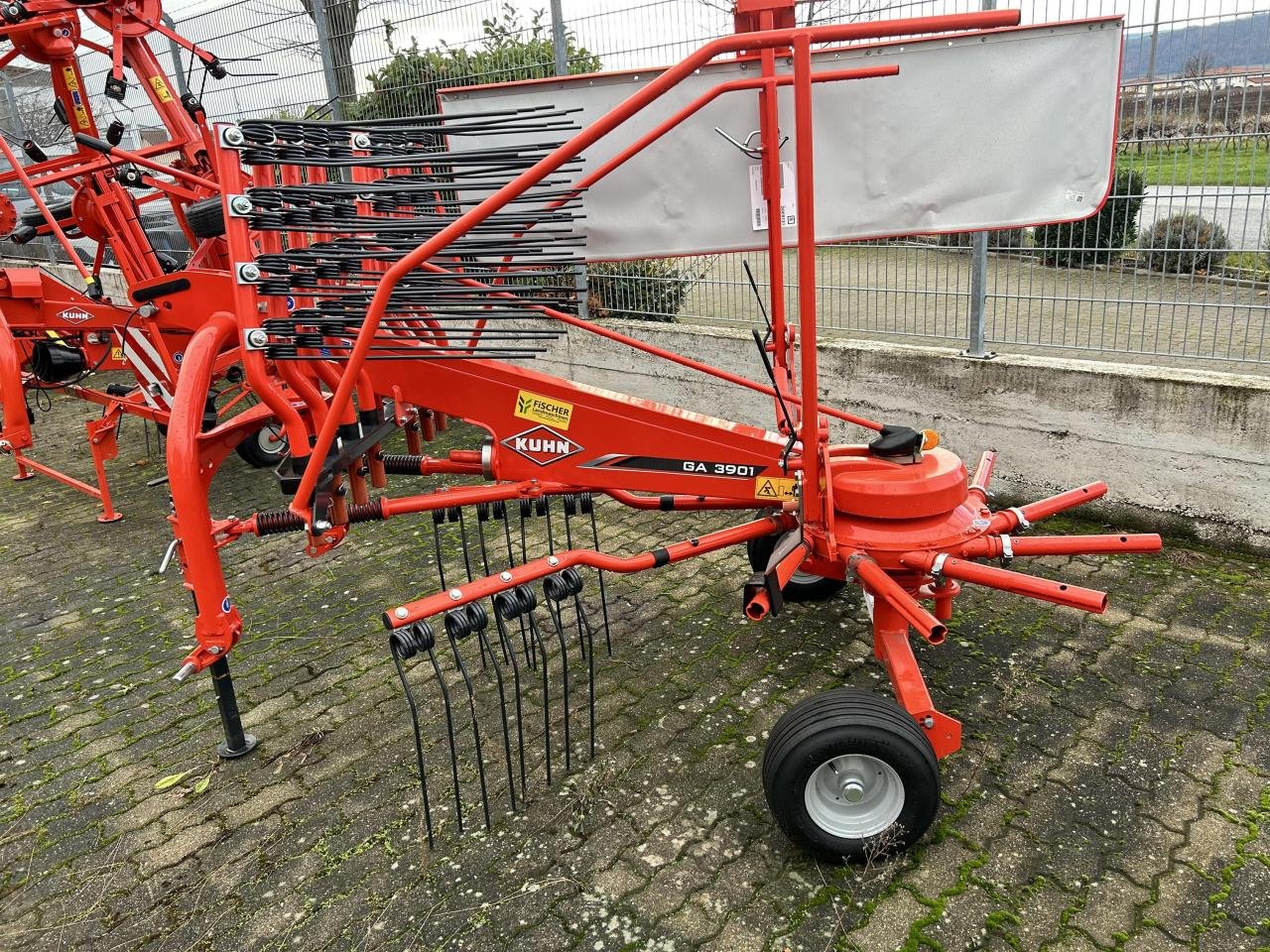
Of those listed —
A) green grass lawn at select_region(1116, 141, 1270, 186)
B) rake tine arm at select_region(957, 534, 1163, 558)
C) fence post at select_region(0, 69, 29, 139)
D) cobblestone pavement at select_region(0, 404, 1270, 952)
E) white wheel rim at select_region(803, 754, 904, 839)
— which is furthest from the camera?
fence post at select_region(0, 69, 29, 139)

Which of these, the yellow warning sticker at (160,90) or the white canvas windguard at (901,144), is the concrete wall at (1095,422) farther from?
the yellow warning sticker at (160,90)

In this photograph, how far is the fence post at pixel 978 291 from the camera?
14.9 feet

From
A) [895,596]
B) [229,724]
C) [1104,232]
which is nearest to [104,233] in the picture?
[229,724]

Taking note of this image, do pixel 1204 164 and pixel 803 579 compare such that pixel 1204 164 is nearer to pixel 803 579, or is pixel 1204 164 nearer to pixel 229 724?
pixel 803 579

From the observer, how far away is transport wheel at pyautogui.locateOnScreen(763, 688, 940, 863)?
2.43 metres

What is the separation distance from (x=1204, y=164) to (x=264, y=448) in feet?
20.4

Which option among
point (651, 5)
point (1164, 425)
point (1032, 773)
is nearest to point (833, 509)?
point (1032, 773)

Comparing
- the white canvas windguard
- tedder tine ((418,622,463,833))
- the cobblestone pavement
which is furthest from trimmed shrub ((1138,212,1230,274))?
tedder tine ((418,622,463,833))

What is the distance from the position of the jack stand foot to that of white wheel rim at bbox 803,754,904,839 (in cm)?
203

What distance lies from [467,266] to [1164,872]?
279cm

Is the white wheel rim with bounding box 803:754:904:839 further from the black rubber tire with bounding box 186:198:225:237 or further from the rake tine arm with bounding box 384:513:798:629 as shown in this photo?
the black rubber tire with bounding box 186:198:225:237

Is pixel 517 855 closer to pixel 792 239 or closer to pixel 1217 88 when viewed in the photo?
pixel 792 239

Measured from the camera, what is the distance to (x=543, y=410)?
9.76 feet

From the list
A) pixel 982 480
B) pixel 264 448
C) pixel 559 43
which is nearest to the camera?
pixel 982 480
